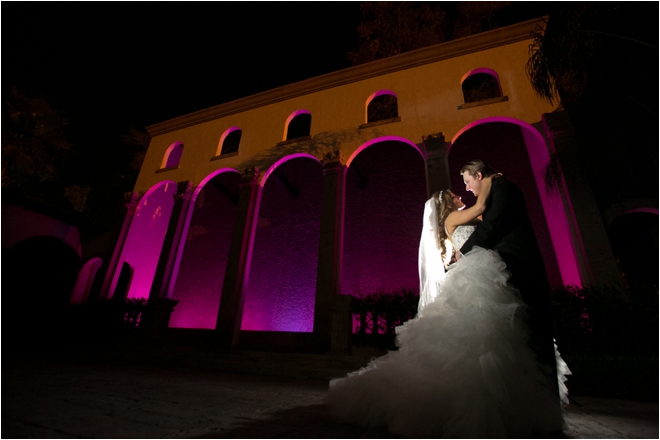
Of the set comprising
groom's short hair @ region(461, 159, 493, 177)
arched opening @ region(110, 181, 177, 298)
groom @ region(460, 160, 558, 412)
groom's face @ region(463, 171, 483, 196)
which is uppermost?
arched opening @ region(110, 181, 177, 298)

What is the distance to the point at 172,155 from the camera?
13.2 m

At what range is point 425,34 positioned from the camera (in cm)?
1236

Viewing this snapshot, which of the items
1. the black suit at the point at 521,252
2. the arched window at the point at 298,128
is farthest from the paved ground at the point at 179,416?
the arched window at the point at 298,128

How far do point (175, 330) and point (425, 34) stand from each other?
14946 millimetres

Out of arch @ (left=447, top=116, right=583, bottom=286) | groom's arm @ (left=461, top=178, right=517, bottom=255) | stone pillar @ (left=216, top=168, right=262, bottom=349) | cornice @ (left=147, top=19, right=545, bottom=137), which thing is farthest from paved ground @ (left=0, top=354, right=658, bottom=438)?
cornice @ (left=147, top=19, right=545, bottom=137)

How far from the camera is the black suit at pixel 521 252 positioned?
1.91 meters

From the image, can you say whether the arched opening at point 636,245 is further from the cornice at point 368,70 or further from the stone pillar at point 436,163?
the cornice at point 368,70

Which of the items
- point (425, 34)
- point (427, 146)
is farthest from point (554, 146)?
point (425, 34)

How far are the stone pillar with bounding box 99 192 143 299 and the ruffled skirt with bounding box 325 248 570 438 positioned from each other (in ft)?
36.7

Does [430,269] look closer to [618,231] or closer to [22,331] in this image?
[618,231]

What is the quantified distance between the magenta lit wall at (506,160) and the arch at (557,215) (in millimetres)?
157

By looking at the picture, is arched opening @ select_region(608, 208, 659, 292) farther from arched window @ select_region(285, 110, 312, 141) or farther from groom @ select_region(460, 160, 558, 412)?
arched window @ select_region(285, 110, 312, 141)

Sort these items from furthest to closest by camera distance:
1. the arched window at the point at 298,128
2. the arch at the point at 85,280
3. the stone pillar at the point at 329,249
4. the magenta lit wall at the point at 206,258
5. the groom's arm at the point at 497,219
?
the arched window at the point at 298,128 → the arch at the point at 85,280 → the magenta lit wall at the point at 206,258 → the stone pillar at the point at 329,249 → the groom's arm at the point at 497,219

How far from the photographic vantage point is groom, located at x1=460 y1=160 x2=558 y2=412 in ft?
6.27
